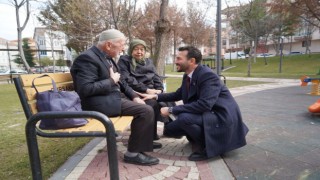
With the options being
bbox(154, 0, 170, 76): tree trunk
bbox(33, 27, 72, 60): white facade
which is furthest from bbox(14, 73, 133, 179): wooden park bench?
bbox(33, 27, 72, 60): white facade

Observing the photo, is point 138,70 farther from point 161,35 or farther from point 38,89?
point 161,35

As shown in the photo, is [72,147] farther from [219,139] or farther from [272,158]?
[272,158]

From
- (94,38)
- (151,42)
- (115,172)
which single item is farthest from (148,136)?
(151,42)

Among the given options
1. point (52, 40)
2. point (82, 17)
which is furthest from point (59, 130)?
point (52, 40)

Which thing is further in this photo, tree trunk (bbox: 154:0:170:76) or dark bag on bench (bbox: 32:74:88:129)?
tree trunk (bbox: 154:0:170:76)

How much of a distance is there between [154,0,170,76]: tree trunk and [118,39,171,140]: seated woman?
202 centimetres

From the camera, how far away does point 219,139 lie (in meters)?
3.21

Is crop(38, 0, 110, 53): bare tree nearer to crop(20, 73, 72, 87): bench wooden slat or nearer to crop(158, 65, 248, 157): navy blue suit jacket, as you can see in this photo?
crop(20, 73, 72, 87): bench wooden slat

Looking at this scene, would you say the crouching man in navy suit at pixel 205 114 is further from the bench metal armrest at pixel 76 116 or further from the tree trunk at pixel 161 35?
the tree trunk at pixel 161 35

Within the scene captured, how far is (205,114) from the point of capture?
3.17 metres

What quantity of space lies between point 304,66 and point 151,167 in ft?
103

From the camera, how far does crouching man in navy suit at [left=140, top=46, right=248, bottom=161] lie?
314cm

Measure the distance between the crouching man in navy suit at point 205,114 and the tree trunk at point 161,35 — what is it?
2765 mm

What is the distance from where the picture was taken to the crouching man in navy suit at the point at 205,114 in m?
3.14
